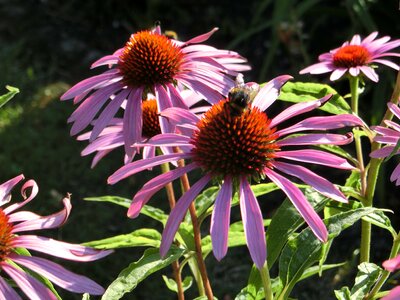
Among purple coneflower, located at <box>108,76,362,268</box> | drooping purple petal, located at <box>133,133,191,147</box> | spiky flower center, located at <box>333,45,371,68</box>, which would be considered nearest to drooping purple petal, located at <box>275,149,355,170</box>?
purple coneflower, located at <box>108,76,362,268</box>

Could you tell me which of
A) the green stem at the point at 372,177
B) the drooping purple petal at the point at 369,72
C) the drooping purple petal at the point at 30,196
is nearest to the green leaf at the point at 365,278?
the green stem at the point at 372,177

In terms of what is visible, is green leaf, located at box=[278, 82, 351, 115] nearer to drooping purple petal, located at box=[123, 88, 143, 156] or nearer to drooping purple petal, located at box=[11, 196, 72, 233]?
drooping purple petal, located at box=[123, 88, 143, 156]

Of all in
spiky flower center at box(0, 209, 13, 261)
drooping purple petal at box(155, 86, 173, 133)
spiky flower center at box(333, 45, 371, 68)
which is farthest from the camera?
spiky flower center at box(333, 45, 371, 68)

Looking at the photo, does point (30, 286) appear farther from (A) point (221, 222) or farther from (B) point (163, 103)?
(B) point (163, 103)

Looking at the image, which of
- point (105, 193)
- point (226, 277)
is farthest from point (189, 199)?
point (105, 193)

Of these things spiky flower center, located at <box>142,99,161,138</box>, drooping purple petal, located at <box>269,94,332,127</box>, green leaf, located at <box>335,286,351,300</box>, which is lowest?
green leaf, located at <box>335,286,351,300</box>

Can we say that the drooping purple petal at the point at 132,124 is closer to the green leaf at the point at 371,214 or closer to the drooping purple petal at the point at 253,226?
the drooping purple petal at the point at 253,226

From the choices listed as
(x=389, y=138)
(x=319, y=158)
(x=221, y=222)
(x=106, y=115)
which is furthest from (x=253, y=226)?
(x=106, y=115)
